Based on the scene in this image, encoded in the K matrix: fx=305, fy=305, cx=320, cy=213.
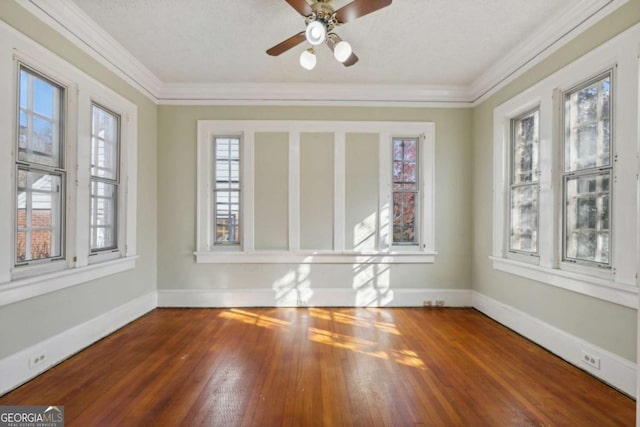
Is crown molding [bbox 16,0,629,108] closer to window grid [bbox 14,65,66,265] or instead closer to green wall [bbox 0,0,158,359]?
green wall [bbox 0,0,158,359]

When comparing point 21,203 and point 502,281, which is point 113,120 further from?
point 502,281

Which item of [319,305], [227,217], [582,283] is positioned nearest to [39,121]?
[227,217]

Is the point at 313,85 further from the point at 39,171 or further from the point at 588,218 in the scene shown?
the point at 588,218

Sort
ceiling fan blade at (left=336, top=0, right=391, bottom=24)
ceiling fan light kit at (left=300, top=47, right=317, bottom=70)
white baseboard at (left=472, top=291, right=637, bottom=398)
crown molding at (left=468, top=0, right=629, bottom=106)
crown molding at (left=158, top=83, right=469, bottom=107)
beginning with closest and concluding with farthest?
ceiling fan blade at (left=336, top=0, right=391, bottom=24)
white baseboard at (left=472, top=291, right=637, bottom=398)
crown molding at (left=468, top=0, right=629, bottom=106)
ceiling fan light kit at (left=300, top=47, right=317, bottom=70)
crown molding at (left=158, top=83, right=469, bottom=107)

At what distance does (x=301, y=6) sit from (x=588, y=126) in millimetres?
2550

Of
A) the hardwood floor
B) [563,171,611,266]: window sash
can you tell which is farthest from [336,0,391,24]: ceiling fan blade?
the hardwood floor

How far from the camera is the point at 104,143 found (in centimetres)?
336

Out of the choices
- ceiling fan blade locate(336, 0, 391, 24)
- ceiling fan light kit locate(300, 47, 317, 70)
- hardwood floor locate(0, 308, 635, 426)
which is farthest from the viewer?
ceiling fan light kit locate(300, 47, 317, 70)

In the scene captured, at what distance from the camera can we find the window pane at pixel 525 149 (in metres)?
3.26

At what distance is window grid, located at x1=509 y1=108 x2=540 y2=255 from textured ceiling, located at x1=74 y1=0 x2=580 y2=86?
85cm

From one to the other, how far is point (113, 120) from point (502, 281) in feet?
16.1

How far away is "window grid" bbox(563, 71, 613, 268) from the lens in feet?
7.95

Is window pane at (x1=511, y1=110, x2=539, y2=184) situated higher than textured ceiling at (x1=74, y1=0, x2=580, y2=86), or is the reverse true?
textured ceiling at (x1=74, y1=0, x2=580, y2=86)

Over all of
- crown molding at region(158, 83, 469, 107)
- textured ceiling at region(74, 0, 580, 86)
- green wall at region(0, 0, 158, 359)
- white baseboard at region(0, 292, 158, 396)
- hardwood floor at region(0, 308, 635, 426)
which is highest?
textured ceiling at region(74, 0, 580, 86)
